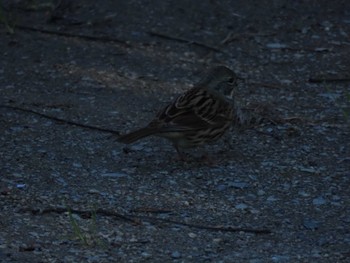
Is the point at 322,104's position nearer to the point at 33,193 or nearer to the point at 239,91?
the point at 239,91

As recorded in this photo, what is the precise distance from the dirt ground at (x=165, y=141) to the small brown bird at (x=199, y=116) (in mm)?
230

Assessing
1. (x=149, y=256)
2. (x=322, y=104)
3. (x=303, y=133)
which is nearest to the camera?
Result: (x=149, y=256)

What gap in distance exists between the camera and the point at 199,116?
321 inches

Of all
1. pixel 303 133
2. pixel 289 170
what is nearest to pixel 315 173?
pixel 289 170

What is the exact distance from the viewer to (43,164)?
7.91 meters

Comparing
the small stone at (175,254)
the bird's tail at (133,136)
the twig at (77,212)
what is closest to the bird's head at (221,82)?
the bird's tail at (133,136)

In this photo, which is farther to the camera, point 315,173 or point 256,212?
point 315,173

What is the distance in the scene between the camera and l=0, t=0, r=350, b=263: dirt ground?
6.65m

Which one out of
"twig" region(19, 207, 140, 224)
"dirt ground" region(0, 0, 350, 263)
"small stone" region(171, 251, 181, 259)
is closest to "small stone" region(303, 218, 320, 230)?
"dirt ground" region(0, 0, 350, 263)

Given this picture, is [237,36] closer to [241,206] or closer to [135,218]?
[241,206]

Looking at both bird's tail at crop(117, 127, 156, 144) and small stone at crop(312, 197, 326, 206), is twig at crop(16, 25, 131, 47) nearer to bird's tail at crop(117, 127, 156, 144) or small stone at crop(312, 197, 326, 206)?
bird's tail at crop(117, 127, 156, 144)

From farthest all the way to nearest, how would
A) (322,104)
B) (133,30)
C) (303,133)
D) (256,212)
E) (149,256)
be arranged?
(133,30), (322,104), (303,133), (256,212), (149,256)

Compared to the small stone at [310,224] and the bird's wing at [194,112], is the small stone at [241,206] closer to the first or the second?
the small stone at [310,224]

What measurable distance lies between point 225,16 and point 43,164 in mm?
3971
